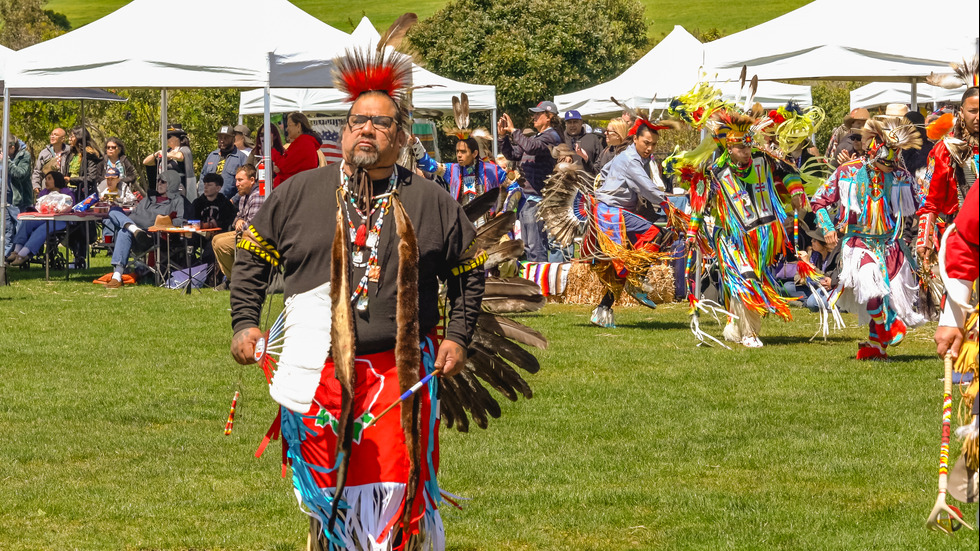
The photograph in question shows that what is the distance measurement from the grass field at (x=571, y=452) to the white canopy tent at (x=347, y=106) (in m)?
7.03

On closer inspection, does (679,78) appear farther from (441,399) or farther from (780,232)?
(441,399)

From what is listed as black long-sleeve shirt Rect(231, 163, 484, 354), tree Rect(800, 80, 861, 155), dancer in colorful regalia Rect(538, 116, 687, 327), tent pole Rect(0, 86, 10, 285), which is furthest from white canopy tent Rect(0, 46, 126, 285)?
tree Rect(800, 80, 861, 155)

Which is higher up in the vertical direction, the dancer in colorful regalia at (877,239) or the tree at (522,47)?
the tree at (522,47)

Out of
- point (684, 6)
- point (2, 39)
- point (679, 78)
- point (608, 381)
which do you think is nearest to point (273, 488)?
point (608, 381)

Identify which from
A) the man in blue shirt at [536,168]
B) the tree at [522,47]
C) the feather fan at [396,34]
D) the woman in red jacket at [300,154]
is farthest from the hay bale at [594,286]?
the tree at [522,47]

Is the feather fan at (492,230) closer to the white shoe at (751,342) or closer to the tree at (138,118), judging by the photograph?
the white shoe at (751,342)

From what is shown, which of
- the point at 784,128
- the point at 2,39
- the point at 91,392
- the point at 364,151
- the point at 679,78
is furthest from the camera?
the point at 2,39

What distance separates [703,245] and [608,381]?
174 centimetres

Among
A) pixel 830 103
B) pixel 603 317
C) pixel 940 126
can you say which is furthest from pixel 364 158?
pixel 830 103

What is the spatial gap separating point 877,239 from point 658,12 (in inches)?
2249

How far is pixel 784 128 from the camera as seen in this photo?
8633 millimetres

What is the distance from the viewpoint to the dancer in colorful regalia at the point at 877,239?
8.01 metres

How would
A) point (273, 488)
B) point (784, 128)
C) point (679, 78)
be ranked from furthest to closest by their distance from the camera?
point (679, 78) < point (784, 128) < point (273, 488)

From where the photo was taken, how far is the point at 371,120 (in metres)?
3.56
